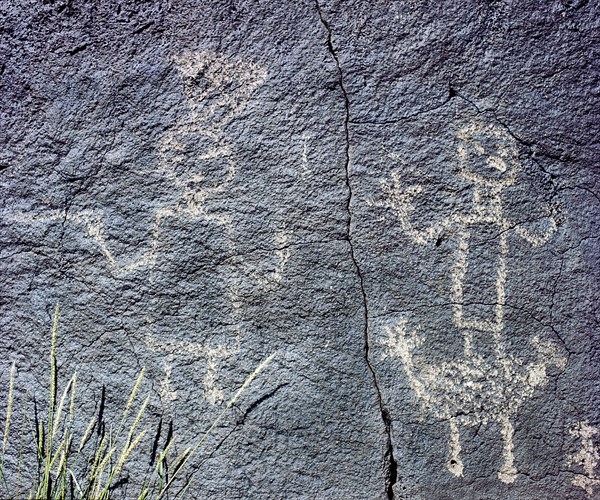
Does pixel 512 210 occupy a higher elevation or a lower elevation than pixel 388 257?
higher

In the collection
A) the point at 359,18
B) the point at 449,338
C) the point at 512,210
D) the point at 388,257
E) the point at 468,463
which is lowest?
the point at 468,463

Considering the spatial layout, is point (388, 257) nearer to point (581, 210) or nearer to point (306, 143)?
point (306, 143)

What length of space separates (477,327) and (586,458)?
Result: 1.40 ft

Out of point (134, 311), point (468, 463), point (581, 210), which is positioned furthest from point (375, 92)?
point (468, 463)

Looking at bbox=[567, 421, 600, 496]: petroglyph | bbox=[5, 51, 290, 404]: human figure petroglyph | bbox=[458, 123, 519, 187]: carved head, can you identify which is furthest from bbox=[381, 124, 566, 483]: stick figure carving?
bbox=[5, 51, 290, 404]: human figure petroglyph

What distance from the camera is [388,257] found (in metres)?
1.65

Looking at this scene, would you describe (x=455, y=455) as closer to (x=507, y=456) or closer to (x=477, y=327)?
(x=507, y=456)

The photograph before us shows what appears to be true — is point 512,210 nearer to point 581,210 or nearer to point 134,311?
point 581,210

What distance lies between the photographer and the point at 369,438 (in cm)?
167

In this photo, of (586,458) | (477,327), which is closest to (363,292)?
(477,327)

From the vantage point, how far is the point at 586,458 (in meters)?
1.67

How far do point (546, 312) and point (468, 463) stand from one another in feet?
1.38

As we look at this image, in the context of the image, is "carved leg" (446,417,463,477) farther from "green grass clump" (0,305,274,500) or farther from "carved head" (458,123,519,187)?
"carved head" (458,123,519,187)

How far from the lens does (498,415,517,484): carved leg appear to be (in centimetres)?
166
